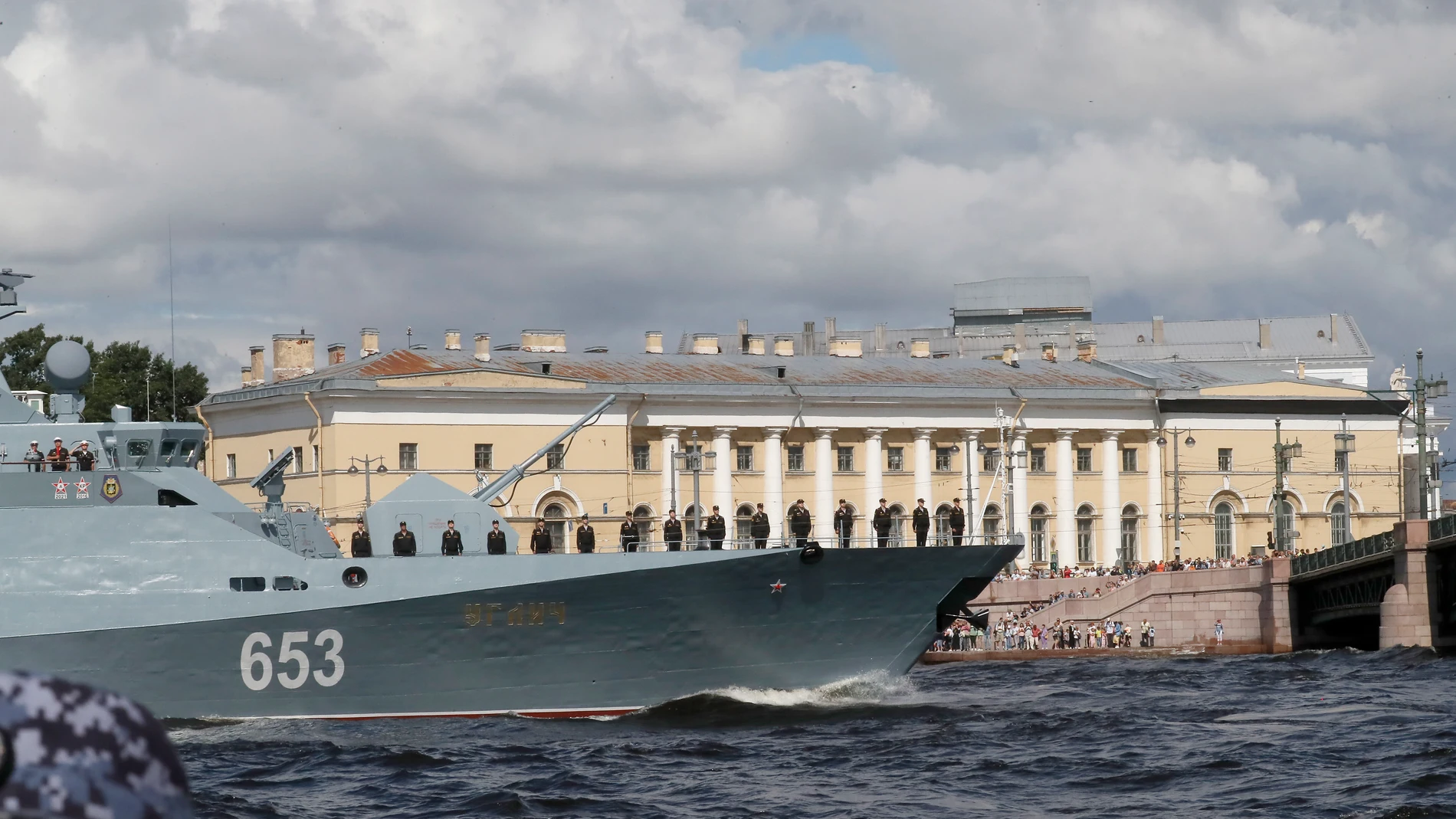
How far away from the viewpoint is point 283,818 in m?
17.3

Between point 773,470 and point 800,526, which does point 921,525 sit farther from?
point 773,470

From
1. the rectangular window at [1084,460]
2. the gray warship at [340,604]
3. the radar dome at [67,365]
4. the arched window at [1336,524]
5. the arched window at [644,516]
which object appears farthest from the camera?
the arched window at [1336,524]

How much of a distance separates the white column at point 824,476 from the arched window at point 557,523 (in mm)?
12242

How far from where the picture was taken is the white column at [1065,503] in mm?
80625

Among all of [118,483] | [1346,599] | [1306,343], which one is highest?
[1306,343]

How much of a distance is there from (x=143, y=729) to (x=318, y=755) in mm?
19397

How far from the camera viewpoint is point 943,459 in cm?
7975

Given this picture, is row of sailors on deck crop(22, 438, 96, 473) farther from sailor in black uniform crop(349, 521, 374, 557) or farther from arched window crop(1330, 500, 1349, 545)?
arched window crop(1330, 500, 1349, 545)

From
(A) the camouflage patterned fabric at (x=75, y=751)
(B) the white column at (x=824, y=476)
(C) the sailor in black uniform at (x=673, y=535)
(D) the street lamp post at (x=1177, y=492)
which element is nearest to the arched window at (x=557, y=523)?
(B) the white column at (x=824, y=476)

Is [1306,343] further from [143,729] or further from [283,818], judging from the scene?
[143,729]

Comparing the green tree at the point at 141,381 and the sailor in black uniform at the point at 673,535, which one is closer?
the sailor in black uniform at the point at 673,535

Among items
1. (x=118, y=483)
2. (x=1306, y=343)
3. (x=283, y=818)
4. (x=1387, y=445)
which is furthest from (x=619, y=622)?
(x=1306, y=343)

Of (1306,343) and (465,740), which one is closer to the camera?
(465,740)

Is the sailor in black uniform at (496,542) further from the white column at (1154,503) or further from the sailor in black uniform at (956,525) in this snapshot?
the white column at (1154,503)
